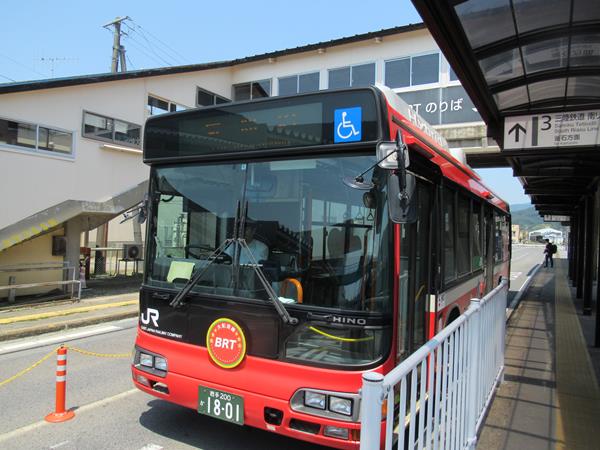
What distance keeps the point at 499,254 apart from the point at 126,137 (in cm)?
1135

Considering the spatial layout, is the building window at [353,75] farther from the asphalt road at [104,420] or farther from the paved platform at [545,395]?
the asphalt road at [104,420]

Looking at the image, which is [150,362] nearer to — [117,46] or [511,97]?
[511,97]

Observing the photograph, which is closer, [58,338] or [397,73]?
[58,338]

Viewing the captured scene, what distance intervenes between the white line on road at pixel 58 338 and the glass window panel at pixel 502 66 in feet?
26.1

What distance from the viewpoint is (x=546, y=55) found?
185 inches

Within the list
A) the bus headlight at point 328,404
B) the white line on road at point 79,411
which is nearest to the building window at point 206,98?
the white line on road at point 79,411

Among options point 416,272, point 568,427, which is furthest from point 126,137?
point 568,427

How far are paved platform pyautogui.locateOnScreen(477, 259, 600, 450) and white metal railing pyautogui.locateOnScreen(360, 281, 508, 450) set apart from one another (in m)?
0.32

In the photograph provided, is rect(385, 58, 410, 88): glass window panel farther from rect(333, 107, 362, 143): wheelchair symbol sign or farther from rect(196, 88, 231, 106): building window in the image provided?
rect(333, 107, 362, 143): wheelchair symbol sign

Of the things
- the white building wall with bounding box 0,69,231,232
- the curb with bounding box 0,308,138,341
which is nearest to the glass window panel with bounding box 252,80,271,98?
the white building wall with bounding box 0,69,231,232

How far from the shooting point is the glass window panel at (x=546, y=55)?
4.47 metres


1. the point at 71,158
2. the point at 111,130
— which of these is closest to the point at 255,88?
the point at 111,130

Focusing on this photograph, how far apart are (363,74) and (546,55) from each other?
1554 cm

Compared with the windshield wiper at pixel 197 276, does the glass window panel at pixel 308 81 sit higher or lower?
higher
